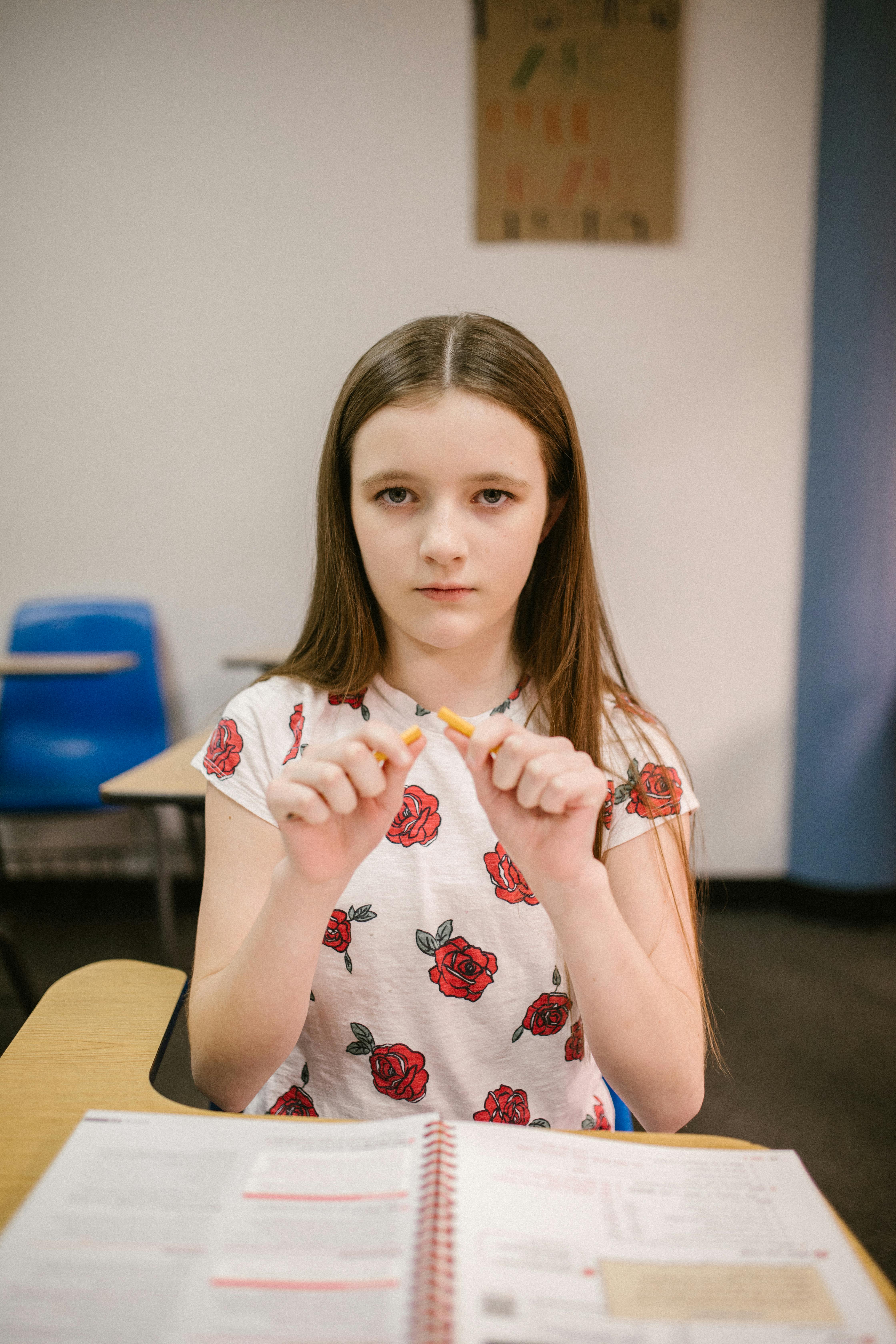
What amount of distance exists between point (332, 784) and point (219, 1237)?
0.89 feet

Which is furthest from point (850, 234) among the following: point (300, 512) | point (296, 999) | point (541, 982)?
point (296, 999)

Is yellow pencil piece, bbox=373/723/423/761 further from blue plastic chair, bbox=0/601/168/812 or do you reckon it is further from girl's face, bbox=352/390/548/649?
blue plastic chair, bbox=0/601/168/812

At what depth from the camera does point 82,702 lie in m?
2.64

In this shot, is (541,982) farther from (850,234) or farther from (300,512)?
(850,234)

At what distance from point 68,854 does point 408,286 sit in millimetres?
2225

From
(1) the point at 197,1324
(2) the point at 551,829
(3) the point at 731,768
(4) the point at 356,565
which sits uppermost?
(4) the point at 356,565

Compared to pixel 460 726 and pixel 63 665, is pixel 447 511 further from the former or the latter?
pixel 63 665

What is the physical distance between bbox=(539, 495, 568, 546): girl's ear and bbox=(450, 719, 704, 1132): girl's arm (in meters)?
0.33

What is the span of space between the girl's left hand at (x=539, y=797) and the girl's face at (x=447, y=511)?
18 cm

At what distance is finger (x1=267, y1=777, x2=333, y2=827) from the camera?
1.90ft

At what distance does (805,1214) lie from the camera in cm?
47

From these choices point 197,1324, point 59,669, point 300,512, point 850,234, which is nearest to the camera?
point 197,1324

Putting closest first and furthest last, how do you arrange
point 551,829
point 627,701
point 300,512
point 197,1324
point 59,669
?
point 197,1324 < point 551,829 < point 627,701 < point 59,669 < point 300,512

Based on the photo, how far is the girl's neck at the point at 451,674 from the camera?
0.89 m
